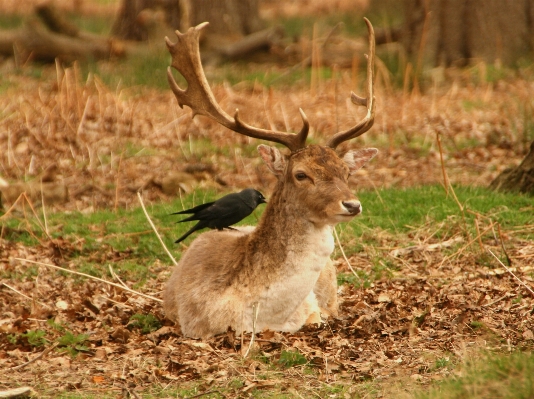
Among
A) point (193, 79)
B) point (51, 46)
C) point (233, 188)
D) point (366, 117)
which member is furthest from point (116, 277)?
point (51, 46)

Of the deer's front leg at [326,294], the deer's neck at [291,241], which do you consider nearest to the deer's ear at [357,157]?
the deer's neck at [291,241]

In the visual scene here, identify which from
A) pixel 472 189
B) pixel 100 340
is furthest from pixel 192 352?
pixel 472 189

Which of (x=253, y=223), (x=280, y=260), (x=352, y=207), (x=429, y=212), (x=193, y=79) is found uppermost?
(x=193, y=79)

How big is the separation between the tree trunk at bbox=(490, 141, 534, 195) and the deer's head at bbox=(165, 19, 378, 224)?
381 cm

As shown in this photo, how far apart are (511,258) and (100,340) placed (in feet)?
13.4

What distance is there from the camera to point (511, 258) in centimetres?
840

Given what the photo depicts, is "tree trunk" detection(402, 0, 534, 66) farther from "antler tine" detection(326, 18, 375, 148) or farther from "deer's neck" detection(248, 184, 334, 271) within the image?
"deer's neck" detection(248, 184, 334, 271)

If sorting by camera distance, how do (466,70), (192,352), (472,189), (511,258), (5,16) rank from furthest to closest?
(5,16) < (466,70) < (472,189) < (511,258) < (192,352)

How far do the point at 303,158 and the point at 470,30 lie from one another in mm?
11728

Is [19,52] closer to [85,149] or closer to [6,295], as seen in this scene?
[85,149]

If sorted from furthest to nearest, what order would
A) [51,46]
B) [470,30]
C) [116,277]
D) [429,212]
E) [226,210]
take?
[51,46]
[470,30]
[429,212]
[116,277]
[226,210]

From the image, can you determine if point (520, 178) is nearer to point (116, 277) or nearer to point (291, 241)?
point (291, 241)

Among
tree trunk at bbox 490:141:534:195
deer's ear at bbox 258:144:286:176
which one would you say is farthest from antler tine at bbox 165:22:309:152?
tree trunk at bbox 490:141:534:195

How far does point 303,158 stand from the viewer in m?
6.52
